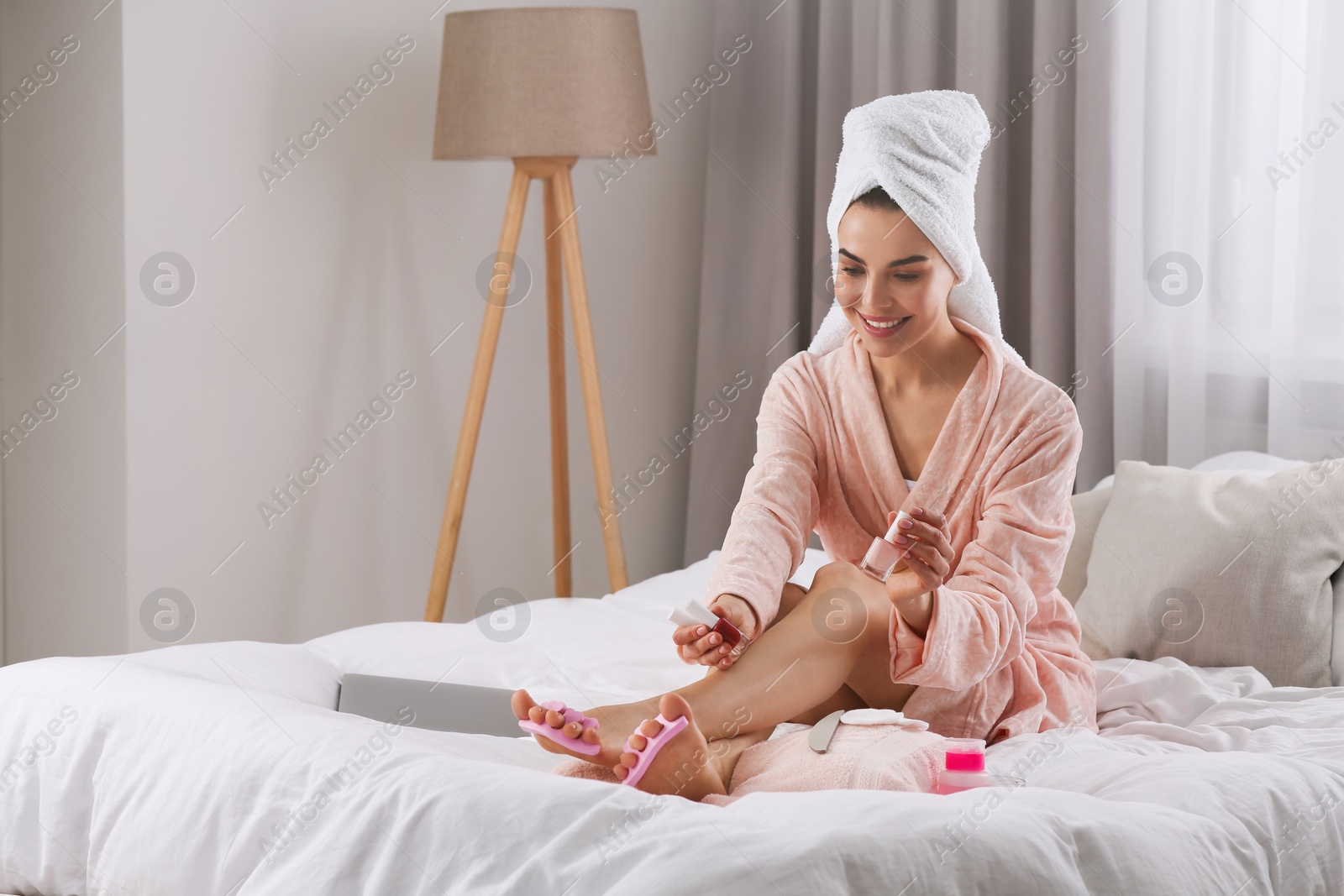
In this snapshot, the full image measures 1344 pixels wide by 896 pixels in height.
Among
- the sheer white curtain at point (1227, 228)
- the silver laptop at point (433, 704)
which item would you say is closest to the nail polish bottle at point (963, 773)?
the silver laptop at point (433, 704)

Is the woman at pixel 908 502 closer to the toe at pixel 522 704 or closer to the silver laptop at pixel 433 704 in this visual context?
the toe at pixel 522 704

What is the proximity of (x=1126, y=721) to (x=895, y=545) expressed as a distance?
19.8 inches

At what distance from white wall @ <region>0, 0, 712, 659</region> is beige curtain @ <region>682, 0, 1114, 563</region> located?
19cm

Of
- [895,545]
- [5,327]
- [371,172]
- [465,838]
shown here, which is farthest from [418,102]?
[465,838]

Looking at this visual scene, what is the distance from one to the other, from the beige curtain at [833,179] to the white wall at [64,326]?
144 cm

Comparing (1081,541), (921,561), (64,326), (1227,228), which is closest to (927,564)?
(921,561)

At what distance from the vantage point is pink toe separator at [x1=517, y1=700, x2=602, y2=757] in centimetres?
111

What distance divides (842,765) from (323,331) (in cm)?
178

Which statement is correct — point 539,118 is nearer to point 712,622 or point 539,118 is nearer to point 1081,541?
point 1081,541

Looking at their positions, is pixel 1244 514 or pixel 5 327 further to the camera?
pixel 5 327

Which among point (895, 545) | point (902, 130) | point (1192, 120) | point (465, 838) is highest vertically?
point (1192, 120)

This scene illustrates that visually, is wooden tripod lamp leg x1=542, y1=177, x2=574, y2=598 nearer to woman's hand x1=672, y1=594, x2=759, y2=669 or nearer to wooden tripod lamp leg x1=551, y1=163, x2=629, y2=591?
wooden tripod lamp leg x1=551, y1=163, x2=629, y2=591

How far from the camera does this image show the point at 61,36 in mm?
2314

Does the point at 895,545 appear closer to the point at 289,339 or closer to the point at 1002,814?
the point at 1002,814
